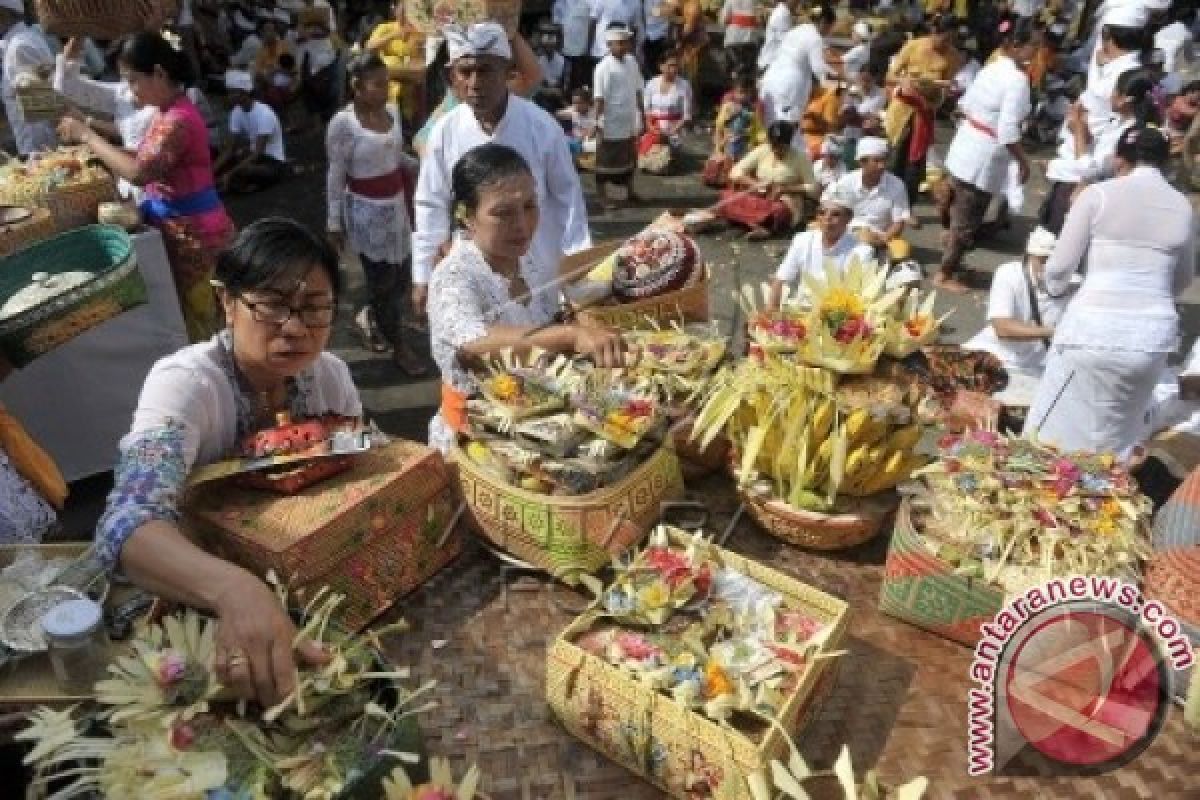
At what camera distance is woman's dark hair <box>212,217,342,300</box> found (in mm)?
1871

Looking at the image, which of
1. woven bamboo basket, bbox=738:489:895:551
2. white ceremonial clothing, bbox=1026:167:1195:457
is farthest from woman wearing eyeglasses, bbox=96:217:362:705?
white ceremonial clothing, bbox=1026:167:1195:457

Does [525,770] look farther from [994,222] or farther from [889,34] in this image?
[889,34]

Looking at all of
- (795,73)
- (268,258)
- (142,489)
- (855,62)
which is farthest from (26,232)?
(855,62)

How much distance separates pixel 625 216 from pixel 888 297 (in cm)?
684

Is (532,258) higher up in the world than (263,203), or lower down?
higher up

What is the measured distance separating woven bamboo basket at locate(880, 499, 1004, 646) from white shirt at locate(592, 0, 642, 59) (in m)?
9.96

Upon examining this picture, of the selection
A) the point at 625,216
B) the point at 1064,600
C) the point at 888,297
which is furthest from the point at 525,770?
the point at 625,216

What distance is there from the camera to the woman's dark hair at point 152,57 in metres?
4.31

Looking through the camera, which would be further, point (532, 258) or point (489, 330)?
point (532, 258)

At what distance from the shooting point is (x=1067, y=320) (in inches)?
163

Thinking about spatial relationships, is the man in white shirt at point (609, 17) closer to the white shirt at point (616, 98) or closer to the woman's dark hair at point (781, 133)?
the white shirt at point (616, 98)

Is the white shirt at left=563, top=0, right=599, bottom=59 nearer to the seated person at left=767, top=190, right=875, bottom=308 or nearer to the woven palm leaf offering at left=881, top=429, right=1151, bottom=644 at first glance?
the seated person at left=767, top=190, right=875, bottom=308

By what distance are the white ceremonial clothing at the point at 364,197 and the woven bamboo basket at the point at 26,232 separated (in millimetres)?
1532

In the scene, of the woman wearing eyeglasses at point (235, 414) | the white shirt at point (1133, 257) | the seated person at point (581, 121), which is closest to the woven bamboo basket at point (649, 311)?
the woman wearing eyeglasses at point (235, 414)
